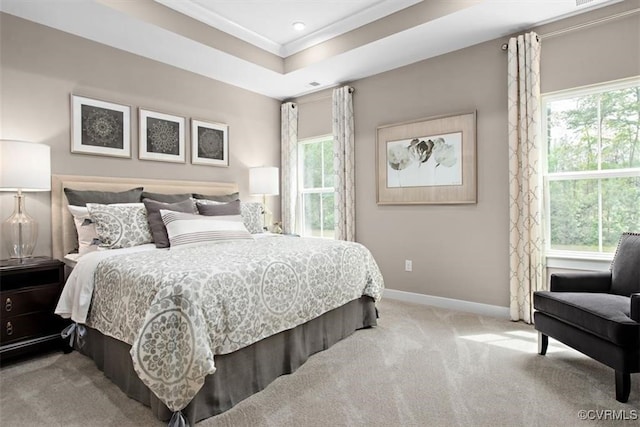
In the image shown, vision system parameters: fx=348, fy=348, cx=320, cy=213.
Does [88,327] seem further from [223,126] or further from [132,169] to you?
[223,126]

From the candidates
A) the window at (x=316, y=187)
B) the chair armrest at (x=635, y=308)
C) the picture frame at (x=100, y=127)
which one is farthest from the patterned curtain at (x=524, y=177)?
the picture frame at (x=100, y=127)

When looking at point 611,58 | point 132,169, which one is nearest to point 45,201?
point 132,169

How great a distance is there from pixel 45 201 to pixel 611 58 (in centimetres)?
490

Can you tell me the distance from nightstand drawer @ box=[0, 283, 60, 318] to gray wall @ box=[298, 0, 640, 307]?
10.4 feet

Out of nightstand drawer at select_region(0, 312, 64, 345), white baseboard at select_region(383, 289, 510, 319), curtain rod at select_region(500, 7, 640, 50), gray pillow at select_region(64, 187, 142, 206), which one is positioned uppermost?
curtain rod at select_region(500, 7, 640, 50)

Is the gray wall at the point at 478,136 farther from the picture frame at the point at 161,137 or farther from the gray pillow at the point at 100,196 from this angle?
the gray pillow at the point at 100,196

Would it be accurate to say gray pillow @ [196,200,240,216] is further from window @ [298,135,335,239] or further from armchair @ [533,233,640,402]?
armchair @ [533,233,640,402]

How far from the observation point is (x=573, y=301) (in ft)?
7.14

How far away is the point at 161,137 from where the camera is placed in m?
3.81

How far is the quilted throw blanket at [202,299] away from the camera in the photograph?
1.61 m

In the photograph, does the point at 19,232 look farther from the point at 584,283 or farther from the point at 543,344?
the point at 584,283

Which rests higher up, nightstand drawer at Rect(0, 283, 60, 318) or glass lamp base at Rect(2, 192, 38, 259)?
glass lamp base at Rect(2, 192, 38, 259)

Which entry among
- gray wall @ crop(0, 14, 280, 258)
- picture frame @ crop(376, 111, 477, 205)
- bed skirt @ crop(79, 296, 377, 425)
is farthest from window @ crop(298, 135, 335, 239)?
bed skirt @ crop(79, 296, 377, 425)

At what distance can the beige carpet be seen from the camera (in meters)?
1.78
